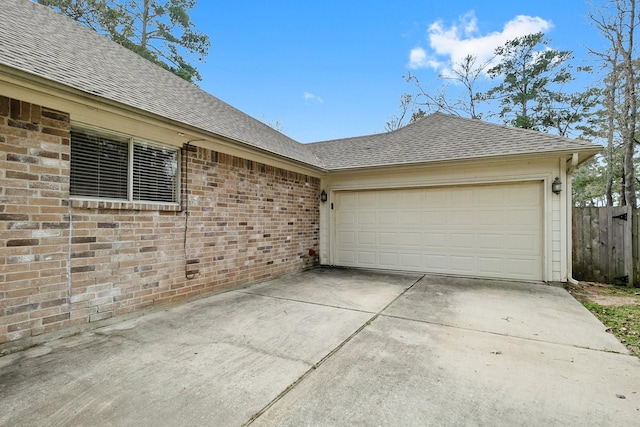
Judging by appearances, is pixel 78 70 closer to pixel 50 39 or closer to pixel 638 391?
pixel 50 39

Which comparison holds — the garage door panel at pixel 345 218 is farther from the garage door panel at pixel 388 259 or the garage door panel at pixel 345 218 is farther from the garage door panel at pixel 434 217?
the garage door panel at pixel 434 217

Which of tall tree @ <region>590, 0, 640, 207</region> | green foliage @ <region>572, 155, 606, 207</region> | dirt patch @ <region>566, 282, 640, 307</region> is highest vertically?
tall tree @ <region>590, 0, 640, 207</region>

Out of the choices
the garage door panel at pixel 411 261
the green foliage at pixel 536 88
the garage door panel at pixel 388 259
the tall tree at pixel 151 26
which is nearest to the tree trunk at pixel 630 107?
the green foliage at pixel 536 88

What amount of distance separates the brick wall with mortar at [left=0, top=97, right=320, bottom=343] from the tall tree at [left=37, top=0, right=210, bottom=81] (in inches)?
451

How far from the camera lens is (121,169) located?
13.0 ft

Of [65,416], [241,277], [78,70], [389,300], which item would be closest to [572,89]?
[389,300]

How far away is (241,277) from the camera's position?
5844 mm

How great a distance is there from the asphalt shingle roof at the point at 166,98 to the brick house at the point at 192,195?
0.14 ft

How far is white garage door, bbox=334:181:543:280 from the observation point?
6398 mm

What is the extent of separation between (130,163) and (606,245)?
9178 millimetres

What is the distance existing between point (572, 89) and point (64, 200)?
843 inches

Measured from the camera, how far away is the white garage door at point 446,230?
252 inches

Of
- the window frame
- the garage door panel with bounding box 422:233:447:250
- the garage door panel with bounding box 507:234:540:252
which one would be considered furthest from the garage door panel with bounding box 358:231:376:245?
the window frame

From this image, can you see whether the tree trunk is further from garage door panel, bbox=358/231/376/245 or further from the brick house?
garage door panel, bbox=358/231/376/245
